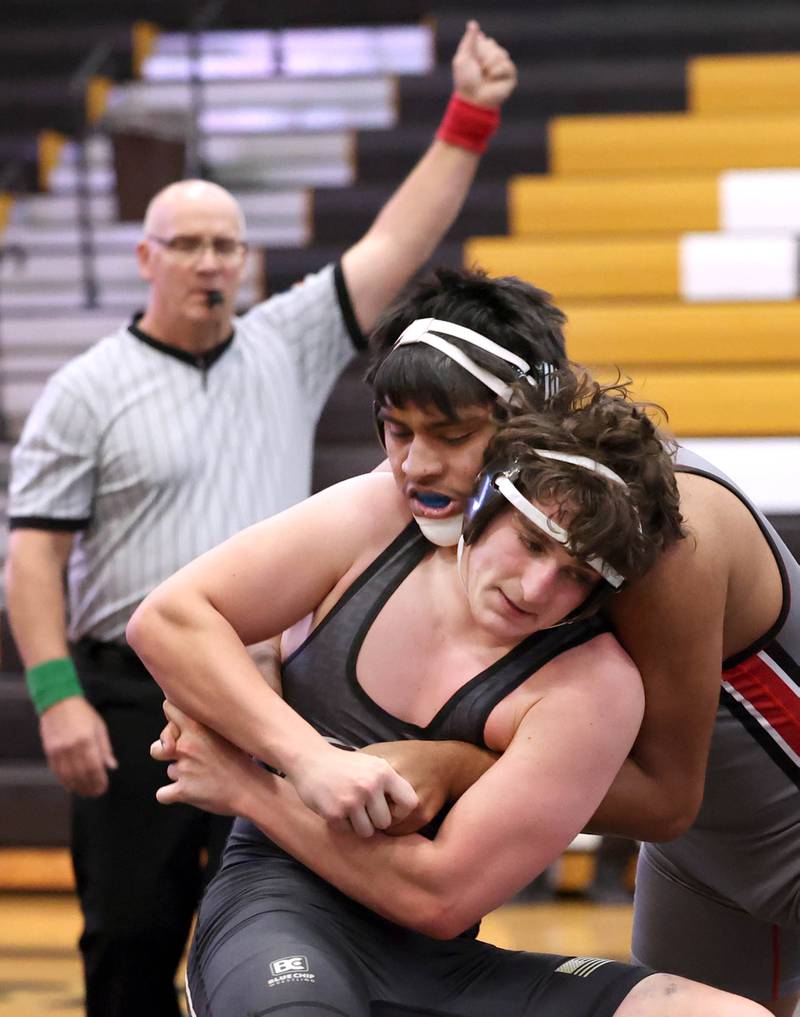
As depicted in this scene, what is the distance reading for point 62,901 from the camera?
4.21 metres

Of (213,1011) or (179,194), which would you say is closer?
(213,1011)

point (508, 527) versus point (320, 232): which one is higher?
point (508, 527)

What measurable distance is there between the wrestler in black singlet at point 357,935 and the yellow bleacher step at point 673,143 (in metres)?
4.41

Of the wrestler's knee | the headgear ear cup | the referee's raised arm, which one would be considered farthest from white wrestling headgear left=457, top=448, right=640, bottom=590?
the referee's raised arm

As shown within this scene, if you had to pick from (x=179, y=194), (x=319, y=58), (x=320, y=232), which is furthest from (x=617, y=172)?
(x=179, y=194)

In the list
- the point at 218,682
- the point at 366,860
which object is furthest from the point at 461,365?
the point at 366,860

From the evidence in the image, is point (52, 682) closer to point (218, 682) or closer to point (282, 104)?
point (218, 682)

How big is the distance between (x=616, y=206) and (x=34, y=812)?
2922 mm

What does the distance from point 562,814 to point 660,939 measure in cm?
71

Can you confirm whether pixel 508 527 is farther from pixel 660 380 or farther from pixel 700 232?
pixel 700 232

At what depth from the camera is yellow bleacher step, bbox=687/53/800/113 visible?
6.08m

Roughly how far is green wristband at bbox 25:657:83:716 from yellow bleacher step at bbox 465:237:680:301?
279cm

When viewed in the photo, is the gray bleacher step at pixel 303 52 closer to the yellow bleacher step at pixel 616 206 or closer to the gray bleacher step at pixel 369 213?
the gray bleacher step at pixel 369 213

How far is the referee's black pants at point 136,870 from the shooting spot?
109 inches
